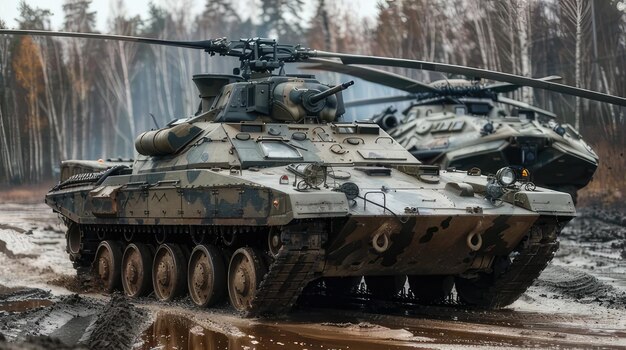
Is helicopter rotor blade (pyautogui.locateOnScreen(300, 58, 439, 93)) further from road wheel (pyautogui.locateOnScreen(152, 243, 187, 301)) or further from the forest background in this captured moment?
road wheel (pyautogui.locateOnScreen(152, 243, 187, 301))

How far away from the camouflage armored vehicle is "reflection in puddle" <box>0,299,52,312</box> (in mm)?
1530

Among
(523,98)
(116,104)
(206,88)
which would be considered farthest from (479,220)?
(116,104)

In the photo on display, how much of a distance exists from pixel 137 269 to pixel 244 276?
367cm

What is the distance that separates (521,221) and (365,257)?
1918 millimetres

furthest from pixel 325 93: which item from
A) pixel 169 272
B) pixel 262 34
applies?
pixel 262 34

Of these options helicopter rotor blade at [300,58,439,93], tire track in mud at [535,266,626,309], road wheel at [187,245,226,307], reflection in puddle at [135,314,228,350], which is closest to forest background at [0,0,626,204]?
helicopter rotor blade at [300,58,439,93]

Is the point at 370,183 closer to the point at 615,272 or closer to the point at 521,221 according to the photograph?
the point at 521,221

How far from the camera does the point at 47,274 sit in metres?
20.7

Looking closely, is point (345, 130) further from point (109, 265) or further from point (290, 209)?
point (109, 265)

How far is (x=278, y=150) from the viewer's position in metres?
15.2

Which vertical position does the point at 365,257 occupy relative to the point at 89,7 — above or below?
below

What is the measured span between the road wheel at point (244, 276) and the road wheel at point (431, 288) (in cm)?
293

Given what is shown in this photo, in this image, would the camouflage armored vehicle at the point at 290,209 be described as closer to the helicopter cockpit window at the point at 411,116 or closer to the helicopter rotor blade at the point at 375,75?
the helicopter rotor blade at the point at 375,75

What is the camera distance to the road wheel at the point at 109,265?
58.7 feet
